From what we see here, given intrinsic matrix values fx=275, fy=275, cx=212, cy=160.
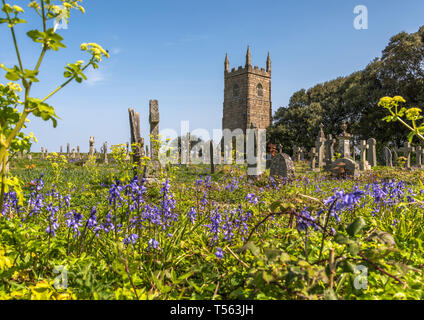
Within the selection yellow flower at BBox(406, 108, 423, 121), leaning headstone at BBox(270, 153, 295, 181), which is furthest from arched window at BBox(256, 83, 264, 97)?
yellow flower at BBox(406, 108, 423, 121)

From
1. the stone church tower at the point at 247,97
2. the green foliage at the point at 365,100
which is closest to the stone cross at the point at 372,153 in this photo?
the green foliage at the point at 365,100

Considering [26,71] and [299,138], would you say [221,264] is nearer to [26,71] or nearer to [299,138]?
[26,71]

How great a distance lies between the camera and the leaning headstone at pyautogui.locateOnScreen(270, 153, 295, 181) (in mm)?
11633

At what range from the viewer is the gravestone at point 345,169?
579 inches

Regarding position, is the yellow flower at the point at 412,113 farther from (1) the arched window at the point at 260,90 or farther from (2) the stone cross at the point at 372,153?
(1) the arched window at the point at 260,90

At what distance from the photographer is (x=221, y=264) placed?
8.30ft

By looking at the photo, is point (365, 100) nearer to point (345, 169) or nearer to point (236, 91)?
point (345, 169)

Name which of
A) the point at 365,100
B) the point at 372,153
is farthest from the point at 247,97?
the point at 372,153

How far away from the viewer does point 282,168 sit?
11.8 m

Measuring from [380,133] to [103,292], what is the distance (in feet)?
114

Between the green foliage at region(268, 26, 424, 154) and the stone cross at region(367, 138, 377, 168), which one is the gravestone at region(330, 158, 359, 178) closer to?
the stone cross at region(367, 138, 377, 168)

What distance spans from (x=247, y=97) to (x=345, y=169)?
3880cm

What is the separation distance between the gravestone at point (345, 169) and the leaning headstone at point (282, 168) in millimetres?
4574

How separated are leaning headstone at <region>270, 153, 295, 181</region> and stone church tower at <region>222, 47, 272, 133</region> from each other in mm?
39733
